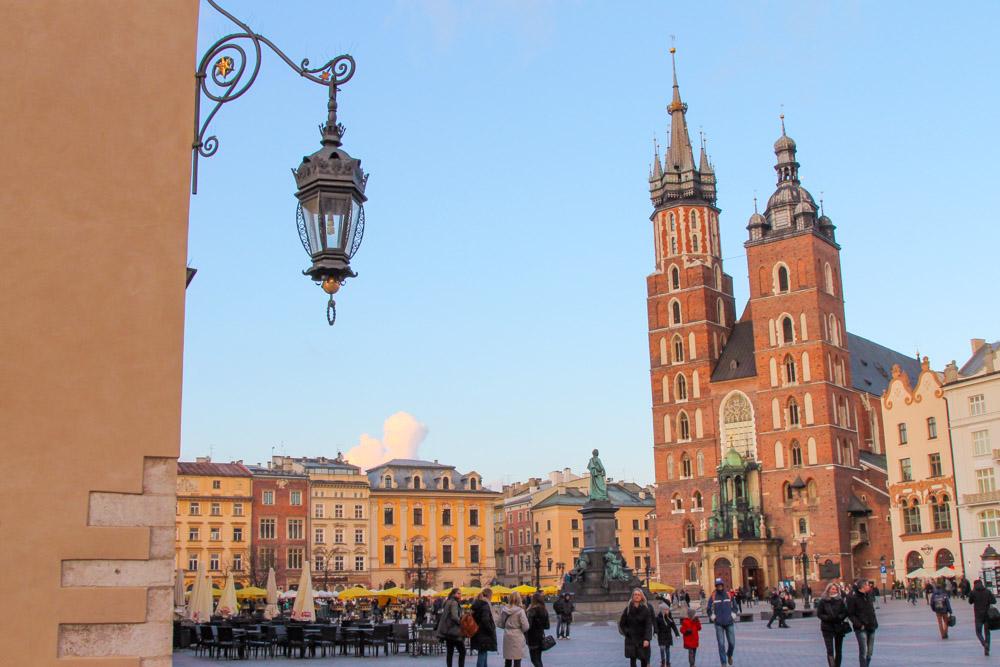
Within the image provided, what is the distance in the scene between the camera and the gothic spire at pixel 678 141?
75150mm

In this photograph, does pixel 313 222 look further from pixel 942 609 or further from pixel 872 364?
pixel 872 364

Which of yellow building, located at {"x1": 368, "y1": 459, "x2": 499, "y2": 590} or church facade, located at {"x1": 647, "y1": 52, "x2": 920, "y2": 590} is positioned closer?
church facade, located at {"x1": 647, "y1": 52, "x2": 920, "y2": 590}

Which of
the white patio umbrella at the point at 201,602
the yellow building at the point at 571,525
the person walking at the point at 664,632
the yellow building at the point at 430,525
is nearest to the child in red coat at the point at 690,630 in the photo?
the person walking at the point at 664,632

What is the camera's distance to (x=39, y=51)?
7.16 metres

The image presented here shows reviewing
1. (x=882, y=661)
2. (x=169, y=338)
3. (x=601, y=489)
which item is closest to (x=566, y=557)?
(x=601, y=489)

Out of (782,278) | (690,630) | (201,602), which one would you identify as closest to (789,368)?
(782,278)

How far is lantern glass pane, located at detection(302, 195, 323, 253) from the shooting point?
7.43 m

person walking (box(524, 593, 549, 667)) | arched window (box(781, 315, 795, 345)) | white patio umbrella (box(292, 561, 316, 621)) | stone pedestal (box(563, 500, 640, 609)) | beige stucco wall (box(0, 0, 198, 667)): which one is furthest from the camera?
arched window (box(781, 315, 795, 345))

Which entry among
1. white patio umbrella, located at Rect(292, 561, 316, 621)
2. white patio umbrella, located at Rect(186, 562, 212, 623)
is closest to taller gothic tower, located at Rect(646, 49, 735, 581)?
white patio umbrella, located at Rect(186, 562, 212, 623)

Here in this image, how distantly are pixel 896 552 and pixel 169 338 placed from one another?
56008 mm

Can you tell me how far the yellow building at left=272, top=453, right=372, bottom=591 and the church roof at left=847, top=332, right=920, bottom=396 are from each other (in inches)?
1359

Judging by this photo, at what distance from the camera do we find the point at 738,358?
6944 centimetres

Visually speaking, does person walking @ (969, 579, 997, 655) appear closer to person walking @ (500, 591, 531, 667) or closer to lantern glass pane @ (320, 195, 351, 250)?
person walking @ (500, 591, 531, 667)

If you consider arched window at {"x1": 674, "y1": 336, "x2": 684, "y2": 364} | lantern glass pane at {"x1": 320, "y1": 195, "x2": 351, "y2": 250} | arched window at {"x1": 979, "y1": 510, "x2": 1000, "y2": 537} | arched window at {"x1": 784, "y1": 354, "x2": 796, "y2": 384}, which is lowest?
arched window at {"x1": 979, "y1": 510, "x2": 1000, "y2": 537}
